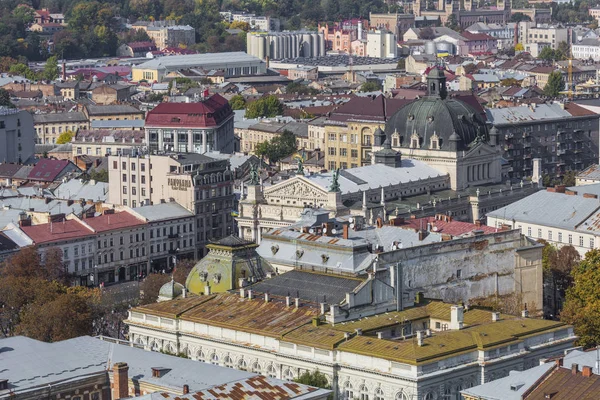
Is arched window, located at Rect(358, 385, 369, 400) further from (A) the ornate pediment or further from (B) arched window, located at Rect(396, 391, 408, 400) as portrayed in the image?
(A) the ornate pediment

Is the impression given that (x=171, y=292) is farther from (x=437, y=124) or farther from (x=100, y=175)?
(x=100, y=175)

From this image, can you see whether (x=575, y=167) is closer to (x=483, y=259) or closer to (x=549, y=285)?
(x=549, y=285)

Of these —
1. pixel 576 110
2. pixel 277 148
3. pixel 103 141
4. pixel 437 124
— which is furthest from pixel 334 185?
pixel 103 141

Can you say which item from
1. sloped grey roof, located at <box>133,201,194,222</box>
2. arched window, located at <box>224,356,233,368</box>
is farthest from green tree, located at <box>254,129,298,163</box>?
arched window, located at <box>224,356,233,368</box>

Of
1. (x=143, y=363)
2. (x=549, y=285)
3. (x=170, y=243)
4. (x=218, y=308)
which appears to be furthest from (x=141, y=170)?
(x=143, y=363)

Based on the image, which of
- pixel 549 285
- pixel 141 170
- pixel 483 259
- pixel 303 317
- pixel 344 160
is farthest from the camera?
pixel 344 160

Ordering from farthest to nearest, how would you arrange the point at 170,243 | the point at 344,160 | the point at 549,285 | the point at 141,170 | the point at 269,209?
the point at 344,160 < the point at 141,170 < the point at 170,243 < the point at 269,209 < the point at 549,285

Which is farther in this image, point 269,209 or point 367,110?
point 367,110

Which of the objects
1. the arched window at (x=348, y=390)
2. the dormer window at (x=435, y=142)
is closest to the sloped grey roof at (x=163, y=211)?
the dormer window at (x=435, y=142)
